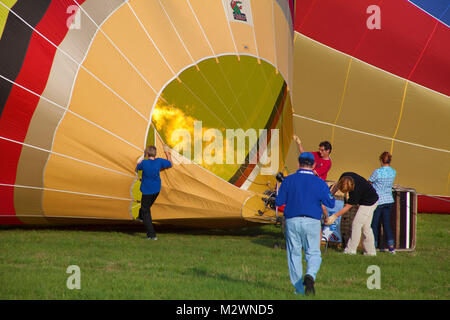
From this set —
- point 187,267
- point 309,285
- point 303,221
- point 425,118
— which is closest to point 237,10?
point 187,267

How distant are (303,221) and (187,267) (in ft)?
5.67

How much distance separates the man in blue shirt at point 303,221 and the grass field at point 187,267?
0.24 meters

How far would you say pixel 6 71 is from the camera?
7746mm

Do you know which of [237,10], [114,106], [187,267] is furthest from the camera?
[237,10]

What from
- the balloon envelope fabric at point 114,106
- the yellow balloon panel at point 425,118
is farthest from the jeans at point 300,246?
the yellow balloon panel at point 425,118

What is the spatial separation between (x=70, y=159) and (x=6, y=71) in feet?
4.44

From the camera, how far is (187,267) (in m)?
6.31

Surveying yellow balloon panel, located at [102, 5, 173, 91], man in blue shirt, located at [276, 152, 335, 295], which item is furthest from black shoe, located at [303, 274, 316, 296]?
yellow balloon panel, located at [102, 5, 173, 91]

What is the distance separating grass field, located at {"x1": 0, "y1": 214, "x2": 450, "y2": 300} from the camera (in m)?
5.16

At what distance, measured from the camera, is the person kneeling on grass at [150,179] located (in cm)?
780

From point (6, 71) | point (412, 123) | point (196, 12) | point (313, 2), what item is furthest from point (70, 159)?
point (412, 123)

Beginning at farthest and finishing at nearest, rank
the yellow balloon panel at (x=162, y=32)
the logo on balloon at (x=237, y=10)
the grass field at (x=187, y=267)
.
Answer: the logo on balloon at (x=237, y=10) → the yellow balloon panel at (x=162, y=32) → the grass field at (x=187, y=267)

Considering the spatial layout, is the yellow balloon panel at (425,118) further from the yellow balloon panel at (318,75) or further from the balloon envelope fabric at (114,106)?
the balloon envelope fabric at (114,106)

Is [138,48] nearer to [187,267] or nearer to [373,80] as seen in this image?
[187,267]
